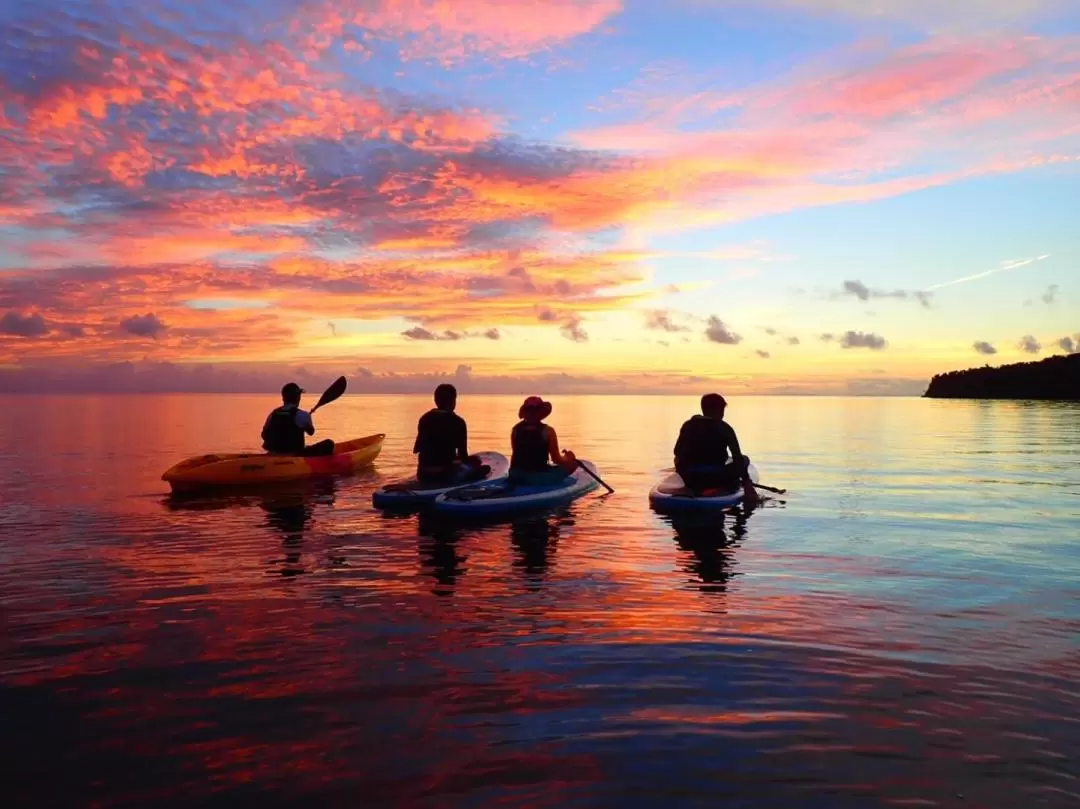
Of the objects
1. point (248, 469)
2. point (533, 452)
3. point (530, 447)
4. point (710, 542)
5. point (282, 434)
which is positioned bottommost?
point (710, 542)

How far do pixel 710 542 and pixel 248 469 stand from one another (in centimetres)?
Result: 1332

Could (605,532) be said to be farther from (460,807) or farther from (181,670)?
(460,807)

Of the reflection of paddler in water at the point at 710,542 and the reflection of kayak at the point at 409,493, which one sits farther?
the reflection of kayak at the point at 409,493

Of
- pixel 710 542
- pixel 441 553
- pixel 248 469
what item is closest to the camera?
pixel 441 553

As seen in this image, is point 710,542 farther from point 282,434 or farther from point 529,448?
point 282,434

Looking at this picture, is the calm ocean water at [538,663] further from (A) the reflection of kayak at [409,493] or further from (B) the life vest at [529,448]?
(B) the life vest at [529,448]

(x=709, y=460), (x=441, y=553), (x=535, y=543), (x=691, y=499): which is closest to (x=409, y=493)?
(x=535, y=543)

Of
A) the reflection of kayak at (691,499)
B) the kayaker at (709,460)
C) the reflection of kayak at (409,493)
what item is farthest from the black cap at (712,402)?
the reflection of kayak at (409,493)

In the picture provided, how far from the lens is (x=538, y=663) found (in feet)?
24.1

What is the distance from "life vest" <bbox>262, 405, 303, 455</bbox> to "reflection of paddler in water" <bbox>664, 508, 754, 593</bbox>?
458 inches

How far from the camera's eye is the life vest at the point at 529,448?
57.3 feet

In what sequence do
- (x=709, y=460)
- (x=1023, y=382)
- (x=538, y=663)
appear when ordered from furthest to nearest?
(x=1023, y=382), (x=709, y=460), (x=538, y=663)

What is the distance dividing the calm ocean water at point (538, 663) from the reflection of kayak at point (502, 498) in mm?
684

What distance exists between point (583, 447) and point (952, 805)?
36.6m
